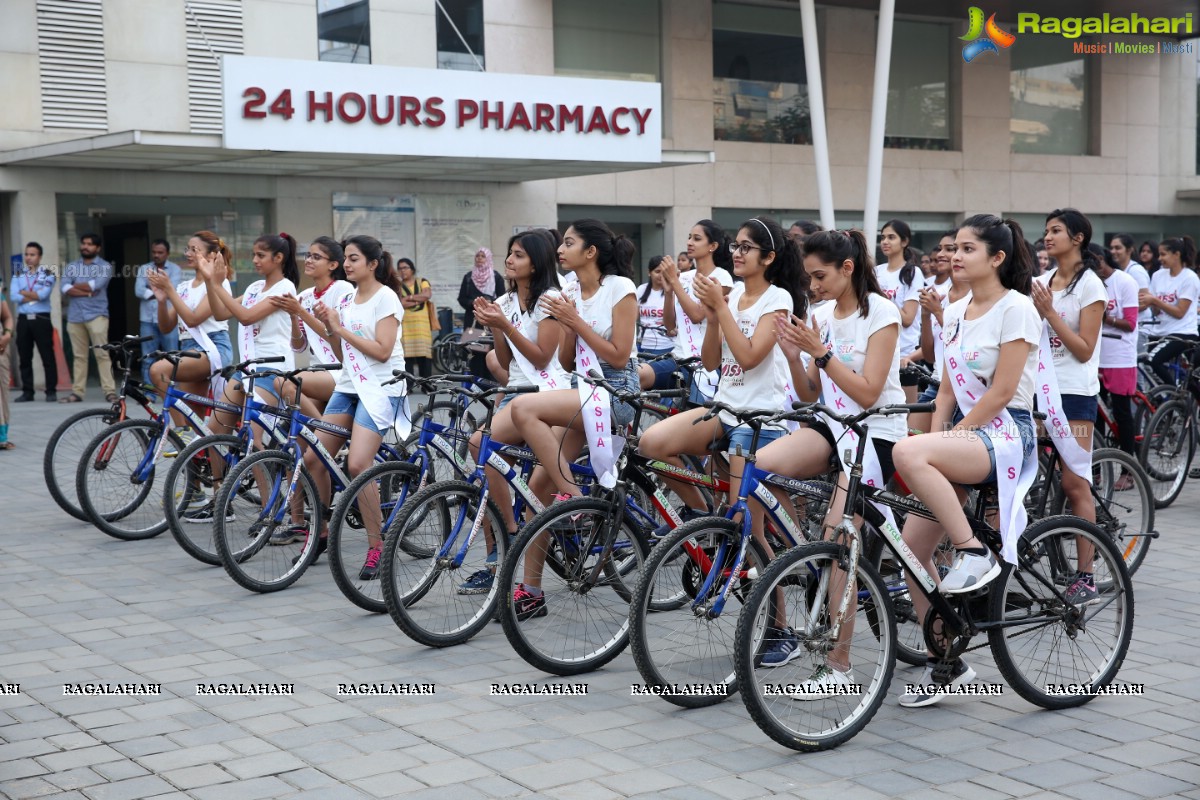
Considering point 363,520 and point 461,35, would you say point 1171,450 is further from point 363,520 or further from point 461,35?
point 461,35

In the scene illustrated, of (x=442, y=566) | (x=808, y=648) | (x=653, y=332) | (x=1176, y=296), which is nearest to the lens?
(x=808, y=648)

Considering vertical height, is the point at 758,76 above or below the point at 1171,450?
above

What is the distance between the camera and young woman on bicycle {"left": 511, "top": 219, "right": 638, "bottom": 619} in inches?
242

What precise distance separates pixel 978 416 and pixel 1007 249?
69 centimetres

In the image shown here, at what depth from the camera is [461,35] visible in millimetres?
21625

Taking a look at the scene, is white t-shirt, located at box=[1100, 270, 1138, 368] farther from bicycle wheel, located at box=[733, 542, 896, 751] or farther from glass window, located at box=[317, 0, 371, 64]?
glass window, located at box=[317, 0, 371, 64]

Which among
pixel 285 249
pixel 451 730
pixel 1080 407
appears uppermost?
pixel 285 249

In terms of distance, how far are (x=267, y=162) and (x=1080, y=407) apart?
13.9 metres

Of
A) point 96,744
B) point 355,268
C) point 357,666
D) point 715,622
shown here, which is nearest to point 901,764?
point 715,622

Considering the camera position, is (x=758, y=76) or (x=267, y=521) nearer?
(x=267, y=521)

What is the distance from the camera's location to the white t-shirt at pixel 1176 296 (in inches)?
456

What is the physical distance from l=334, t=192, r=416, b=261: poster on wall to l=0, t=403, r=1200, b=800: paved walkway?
14666mm

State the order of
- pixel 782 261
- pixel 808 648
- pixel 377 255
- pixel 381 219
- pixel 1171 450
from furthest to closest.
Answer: pixel 381 219, pixel 1171 450, pixel 377 255, pixel 782 261, pixel 808 648

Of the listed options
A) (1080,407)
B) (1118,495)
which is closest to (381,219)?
(1080,407)
